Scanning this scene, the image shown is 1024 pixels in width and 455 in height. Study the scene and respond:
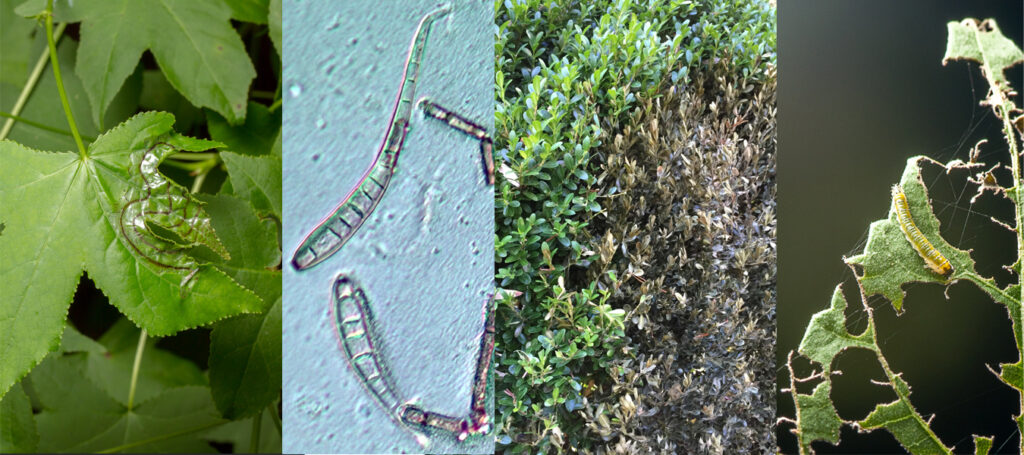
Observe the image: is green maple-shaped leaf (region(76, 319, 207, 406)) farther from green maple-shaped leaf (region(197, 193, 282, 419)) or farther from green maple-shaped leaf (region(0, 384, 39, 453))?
green maple-shaped leaf (region(197, 193, 282, 419))

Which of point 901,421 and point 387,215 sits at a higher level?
point 387,215

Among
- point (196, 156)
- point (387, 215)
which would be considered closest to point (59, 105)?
point (196, 156)

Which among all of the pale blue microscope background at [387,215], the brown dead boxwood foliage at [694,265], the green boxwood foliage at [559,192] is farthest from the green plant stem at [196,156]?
the brown dead boxwood foliage at [694,265]

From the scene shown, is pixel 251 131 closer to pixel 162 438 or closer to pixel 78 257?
pixel 78 257

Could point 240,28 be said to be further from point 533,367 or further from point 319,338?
point 533,367

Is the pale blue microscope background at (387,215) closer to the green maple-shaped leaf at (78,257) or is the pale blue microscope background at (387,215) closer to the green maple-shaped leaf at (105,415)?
the green maple-shaped leaf at (78,257)

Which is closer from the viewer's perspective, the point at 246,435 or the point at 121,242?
the point at 121,242

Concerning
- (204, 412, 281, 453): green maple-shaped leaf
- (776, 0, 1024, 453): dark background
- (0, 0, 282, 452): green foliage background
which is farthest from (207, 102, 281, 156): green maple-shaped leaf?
(776, 0, 1024, 453): dark background

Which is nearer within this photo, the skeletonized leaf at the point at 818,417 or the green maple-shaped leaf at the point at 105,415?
the green maple-shaped leaf at the point at 105,415
